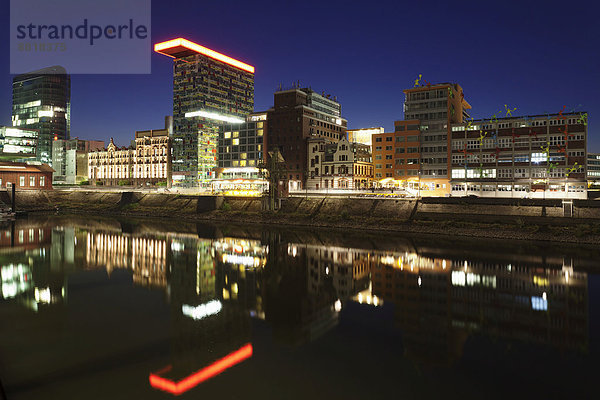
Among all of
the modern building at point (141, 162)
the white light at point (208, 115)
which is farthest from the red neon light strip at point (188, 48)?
the modern building at point (141, 162)

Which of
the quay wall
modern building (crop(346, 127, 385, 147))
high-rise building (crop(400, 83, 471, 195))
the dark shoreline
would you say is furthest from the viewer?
modern building (crop(346, 127, 385, 147))

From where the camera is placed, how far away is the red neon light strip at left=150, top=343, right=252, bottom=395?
50.7 ft

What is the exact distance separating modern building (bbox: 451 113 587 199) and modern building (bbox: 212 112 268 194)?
62.9 meters

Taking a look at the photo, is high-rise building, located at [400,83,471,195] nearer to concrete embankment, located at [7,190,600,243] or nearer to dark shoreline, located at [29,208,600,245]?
concrete embankment, located at [7,190,600,243]

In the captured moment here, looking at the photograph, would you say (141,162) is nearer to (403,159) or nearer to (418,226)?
(403,159)

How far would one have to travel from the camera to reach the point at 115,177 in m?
174

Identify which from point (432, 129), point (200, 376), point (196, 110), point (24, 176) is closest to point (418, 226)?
point (432, 129)

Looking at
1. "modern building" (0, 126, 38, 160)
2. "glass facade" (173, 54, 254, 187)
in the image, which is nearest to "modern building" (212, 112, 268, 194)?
"glass facade" (173, 54, 254, 187)

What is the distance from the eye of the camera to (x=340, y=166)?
339ft

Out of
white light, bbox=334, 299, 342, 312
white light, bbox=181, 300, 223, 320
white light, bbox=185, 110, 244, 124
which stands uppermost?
white light, bbox=185, 110, 244, 124

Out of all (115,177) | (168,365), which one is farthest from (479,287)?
(115,177)

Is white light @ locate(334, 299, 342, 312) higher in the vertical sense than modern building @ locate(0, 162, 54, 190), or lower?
lower

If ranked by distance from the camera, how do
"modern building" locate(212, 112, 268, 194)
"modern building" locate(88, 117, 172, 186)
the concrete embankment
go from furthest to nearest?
"modern building" locate(88, 117, 172, 186) → "modern building" locate(212, 112, 268, 194) → the concrete embankment

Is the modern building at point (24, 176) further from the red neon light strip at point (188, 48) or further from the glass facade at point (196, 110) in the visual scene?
the red neon light strip at point (188, 48)
